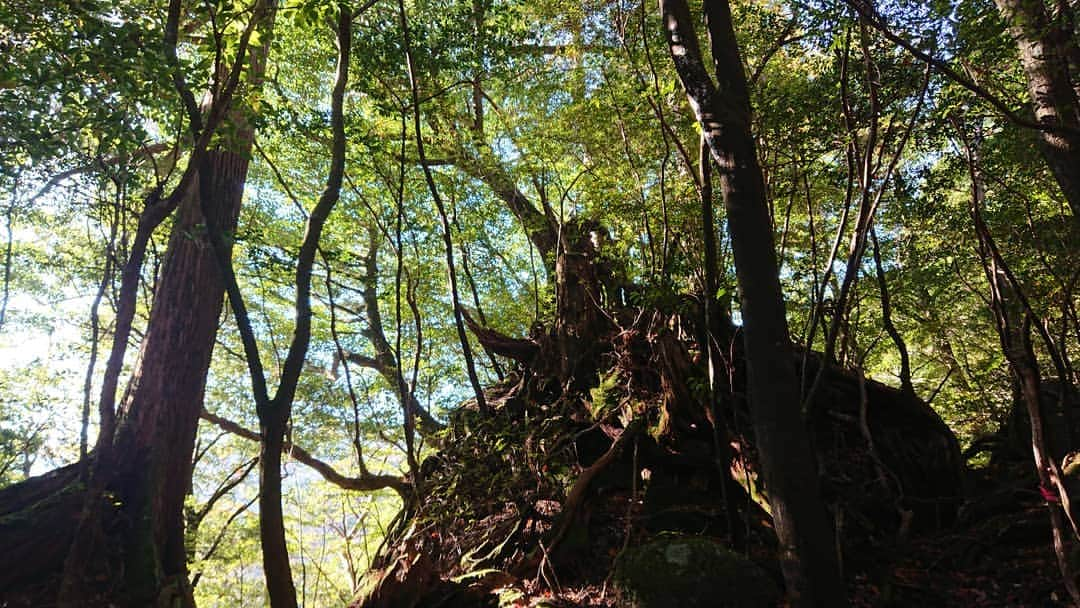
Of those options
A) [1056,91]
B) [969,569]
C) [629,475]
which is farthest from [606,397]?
[1056,91]

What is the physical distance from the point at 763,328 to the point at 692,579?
1925mm

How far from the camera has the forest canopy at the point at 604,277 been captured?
12.9ft

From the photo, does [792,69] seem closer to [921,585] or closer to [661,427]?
[661,427]

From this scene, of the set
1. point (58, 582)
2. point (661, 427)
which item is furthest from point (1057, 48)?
point (58, 582)

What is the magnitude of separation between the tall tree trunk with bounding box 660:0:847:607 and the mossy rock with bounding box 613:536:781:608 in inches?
39.4

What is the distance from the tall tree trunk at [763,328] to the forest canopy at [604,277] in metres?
0.02

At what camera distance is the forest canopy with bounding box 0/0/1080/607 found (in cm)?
393

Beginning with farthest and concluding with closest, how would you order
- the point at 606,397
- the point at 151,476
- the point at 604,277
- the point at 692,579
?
the point at 604,277 < the point at 606,397 < the point at 151,476 < the point at 692,579

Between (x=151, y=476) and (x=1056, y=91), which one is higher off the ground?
(x=1056, y=91)

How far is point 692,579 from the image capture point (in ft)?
12.9

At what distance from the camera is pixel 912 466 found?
589cm


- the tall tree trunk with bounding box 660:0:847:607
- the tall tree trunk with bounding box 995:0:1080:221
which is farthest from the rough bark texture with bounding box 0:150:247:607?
the tall tree trunk with bounding box 995:0:1080:221

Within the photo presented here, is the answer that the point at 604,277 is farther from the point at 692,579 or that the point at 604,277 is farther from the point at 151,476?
the point at 151,476

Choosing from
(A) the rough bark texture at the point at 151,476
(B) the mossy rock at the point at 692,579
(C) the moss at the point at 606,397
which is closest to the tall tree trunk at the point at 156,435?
(A) the rough bark texture at the point at 151,476
